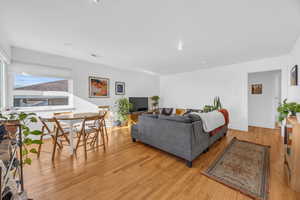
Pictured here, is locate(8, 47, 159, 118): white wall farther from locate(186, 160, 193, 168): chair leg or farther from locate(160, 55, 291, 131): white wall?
locate(186, 160, 193, 168): chair leg

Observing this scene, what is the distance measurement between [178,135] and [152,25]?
190 cm

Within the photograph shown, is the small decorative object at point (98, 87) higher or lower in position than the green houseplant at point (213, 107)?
higher

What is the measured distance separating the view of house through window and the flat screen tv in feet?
7.62

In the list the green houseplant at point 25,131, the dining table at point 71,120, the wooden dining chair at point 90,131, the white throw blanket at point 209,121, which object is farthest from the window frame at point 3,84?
the white throw blanket at point 209,121

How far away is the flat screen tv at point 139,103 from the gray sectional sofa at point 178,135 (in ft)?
8.19

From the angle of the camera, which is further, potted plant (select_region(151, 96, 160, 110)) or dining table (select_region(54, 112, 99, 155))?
potted plant (select_region(151, 96, 160, 110))

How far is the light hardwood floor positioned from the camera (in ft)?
4.79

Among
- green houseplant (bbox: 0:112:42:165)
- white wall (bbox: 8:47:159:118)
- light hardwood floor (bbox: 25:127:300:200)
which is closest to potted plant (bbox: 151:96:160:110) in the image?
white wall (bbox: 8:47:159:118)

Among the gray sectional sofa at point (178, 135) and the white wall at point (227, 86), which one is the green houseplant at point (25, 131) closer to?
the gray sectional sofa at point (178, 135)

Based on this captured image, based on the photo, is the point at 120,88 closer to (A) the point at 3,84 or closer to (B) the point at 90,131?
(B) the point at 90,131

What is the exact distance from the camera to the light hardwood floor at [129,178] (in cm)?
146

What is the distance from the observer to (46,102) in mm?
3363

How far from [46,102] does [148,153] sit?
123 inches

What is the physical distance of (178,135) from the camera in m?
2.14
